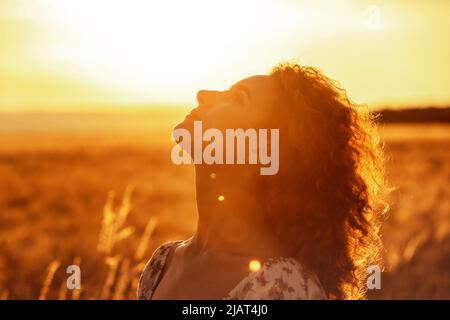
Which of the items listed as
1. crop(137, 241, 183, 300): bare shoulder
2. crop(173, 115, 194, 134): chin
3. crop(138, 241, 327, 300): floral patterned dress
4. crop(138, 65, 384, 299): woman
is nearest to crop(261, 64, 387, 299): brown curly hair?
crop(138, 65, 384, 299): woman

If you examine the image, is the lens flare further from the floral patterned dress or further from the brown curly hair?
the brown curly hair

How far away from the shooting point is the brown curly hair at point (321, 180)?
103 inches

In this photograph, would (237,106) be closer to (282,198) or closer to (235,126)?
(235,126)

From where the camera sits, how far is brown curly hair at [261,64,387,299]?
2607 millimetres

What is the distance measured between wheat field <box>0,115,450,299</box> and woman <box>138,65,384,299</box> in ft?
1.95

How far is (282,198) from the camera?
8.59ft

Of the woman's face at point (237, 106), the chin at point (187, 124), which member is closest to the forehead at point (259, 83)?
the woman's face at point (237, 106)

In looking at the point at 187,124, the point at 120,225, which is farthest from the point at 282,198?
the point at 120,225

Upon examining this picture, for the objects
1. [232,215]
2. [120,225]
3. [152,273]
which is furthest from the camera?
[120,225]

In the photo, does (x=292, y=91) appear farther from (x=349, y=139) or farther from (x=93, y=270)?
(x=93, y=270)

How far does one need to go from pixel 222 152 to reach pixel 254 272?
0.42 m

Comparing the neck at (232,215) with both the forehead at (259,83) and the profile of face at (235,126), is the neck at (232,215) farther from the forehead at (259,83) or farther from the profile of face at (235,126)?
the forehead at (259,83)

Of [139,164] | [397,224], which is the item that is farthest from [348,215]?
[139,164]

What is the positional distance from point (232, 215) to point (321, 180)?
334 millimetres
